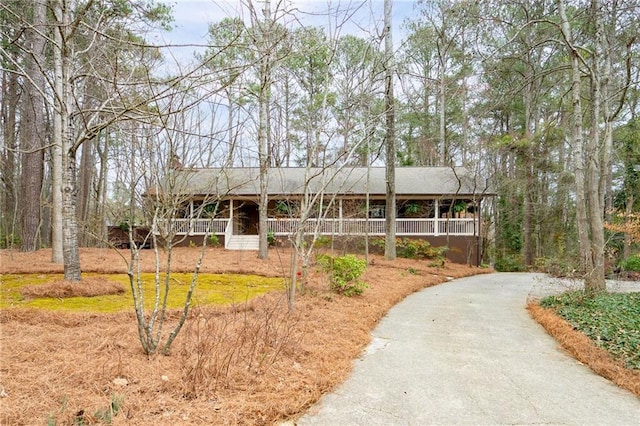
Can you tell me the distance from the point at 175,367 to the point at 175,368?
21 millimetres

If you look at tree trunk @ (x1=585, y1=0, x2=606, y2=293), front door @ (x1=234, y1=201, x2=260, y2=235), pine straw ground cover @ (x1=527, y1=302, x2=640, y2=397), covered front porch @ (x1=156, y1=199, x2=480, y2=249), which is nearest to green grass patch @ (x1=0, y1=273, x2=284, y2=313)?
pine straw ground cover @ (x1=527, y1=302, x2=640, y2=397)

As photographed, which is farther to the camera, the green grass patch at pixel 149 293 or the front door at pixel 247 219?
the front door at pixel 247 219

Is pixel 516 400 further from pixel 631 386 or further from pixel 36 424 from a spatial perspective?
pixel 36 424

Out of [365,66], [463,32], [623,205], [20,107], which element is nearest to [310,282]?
[365,66]

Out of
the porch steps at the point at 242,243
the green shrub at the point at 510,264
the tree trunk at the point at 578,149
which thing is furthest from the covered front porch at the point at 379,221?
the tree trunk at the point at 578,149

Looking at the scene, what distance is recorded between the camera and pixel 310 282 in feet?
28.3

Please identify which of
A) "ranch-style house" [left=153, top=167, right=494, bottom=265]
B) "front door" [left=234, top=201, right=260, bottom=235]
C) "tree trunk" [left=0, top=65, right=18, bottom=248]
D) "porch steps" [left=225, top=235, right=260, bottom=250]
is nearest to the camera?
"tree trunk" [left=0, top=65, right=18, bottom=248]

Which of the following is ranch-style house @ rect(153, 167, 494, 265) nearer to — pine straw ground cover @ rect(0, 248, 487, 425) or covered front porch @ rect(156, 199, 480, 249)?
covered front porch @ rect(156, 199, 480, 249)

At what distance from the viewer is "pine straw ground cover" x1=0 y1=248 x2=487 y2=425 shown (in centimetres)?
268

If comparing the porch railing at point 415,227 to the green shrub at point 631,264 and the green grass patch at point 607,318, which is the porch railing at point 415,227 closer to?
the green shrub at point 631,264

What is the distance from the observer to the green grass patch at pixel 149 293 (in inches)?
231

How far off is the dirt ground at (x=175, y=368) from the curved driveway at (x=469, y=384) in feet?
1.02

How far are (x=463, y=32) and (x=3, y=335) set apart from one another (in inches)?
457

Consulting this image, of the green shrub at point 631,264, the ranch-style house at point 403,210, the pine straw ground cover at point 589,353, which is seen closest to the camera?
the pine straw ground cover at point 589,353
